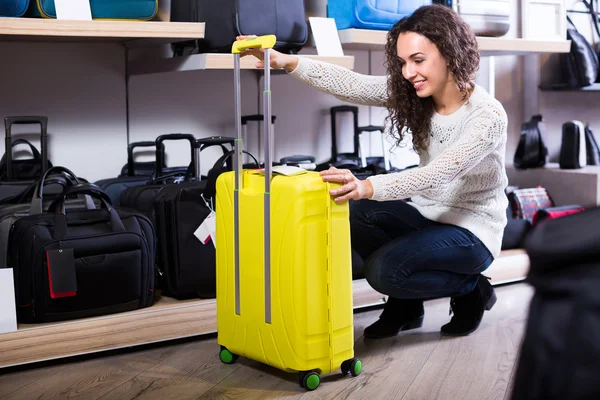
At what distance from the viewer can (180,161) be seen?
333 cm

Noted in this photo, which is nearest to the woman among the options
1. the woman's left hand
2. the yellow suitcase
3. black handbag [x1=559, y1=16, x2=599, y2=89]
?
the woman's left hand

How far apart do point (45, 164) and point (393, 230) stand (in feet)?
4.03

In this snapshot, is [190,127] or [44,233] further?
[190,127]

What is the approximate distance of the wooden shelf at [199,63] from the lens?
2.57 meters

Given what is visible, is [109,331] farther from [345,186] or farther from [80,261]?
[345,186]

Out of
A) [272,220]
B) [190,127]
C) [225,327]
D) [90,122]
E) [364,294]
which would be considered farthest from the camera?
[190,127]

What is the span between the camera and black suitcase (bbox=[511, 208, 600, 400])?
714 mm

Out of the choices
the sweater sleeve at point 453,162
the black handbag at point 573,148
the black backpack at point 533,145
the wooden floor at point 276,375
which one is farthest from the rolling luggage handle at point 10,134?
the black handbag at point 573,148

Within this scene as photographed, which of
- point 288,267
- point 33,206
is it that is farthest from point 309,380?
point 33,206

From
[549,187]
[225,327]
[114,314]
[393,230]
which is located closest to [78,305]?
[114,314]

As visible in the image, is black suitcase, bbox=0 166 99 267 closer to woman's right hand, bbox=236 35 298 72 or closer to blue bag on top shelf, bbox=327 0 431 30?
woman's right hand, bbox=236 35 298 72

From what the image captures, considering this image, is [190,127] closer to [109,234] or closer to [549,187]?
[109,234]

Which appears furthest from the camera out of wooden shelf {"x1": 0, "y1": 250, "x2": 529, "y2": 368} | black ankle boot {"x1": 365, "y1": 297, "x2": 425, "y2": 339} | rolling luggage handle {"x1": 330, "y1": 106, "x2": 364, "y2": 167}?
rolling luggage handle {"x1": 330, "y1": 106, "x2": 364, "y2": 167}

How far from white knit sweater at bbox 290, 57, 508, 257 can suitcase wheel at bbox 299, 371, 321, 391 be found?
1.85 ft
